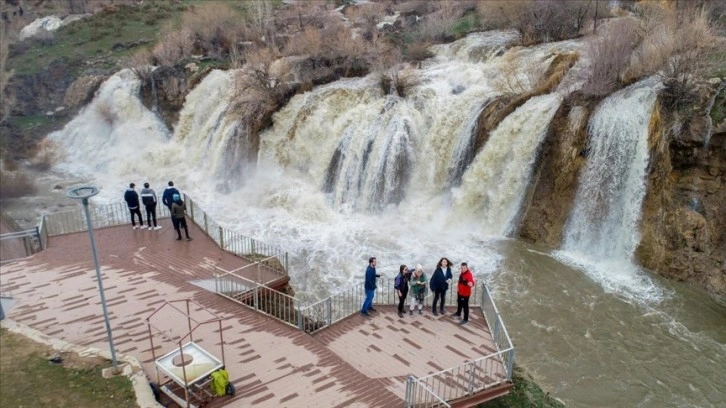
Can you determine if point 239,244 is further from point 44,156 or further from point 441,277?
point 44,156

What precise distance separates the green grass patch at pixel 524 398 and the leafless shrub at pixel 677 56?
475 inches

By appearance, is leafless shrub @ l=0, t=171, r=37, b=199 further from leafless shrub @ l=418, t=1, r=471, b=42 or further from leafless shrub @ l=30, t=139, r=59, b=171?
leafless shrub @ l=418, t=1, r=471, b=42

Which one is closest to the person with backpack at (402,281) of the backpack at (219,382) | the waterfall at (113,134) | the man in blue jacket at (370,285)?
the man in blue jacket at (370,285)

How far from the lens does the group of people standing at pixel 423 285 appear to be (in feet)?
41.5

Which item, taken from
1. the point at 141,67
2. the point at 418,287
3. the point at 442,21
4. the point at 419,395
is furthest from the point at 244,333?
the point at 141,67

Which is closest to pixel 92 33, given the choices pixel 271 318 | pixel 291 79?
pixel 291 79

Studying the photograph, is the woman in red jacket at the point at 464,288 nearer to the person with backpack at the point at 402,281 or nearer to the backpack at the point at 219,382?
the person with backpack at the point at 402,281

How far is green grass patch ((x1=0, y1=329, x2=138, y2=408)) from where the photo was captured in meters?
9.81

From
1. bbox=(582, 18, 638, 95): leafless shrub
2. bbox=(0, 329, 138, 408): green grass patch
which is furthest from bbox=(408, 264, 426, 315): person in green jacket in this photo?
bbox=(582, 18, 638, 95): leafless shrub

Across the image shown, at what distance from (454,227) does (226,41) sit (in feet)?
83.1

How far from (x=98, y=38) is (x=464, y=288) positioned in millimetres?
47373

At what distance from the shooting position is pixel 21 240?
17078mm

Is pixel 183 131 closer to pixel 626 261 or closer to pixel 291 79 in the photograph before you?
pixel 291 79

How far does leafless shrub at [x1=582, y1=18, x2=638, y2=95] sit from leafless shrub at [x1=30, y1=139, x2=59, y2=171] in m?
32.2
